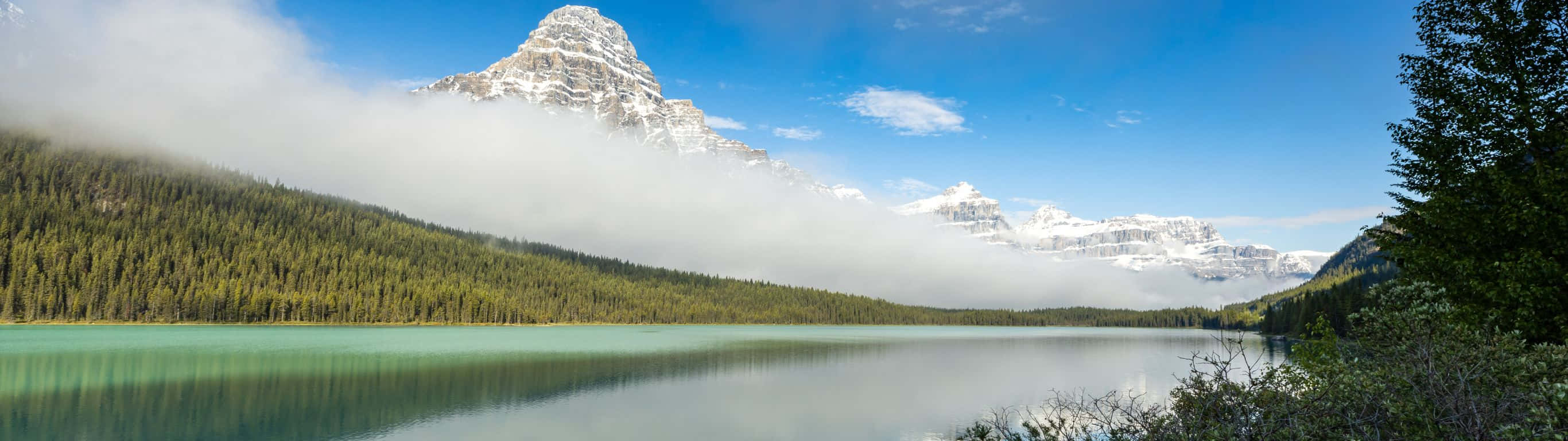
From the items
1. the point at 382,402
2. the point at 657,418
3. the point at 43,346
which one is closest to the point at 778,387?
the point at 657,418

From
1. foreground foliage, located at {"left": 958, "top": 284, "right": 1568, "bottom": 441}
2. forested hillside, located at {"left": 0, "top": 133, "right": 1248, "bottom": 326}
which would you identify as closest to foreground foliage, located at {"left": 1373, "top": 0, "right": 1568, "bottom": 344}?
foreground foliage, located at {"left": 958, "top": 284, "right": 1568, "bottom": 441}

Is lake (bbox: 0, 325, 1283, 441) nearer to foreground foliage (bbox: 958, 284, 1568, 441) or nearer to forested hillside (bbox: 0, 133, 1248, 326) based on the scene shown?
foreground foliage (bbox: 958, 284, 1568, 441)

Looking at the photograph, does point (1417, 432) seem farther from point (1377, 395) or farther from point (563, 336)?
point (563, 336)

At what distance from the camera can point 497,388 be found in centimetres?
4366

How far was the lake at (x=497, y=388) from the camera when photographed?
30531 mm

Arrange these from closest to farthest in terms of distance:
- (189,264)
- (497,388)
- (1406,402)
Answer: (1406,402), (497,388), (189,264)

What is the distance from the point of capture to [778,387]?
4916 centimetres

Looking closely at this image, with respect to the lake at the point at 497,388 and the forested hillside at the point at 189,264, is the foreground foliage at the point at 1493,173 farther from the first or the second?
the forested hillside at the point at 189,264

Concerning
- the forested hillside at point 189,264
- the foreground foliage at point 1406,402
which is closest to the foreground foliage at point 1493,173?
the foreground foliage at point 1406,402

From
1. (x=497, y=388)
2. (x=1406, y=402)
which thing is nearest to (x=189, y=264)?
(x=497, y=388)

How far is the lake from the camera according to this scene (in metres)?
30.5

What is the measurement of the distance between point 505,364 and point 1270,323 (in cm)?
14881

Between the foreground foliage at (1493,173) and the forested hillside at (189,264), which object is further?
the forested hillside at (189,264)

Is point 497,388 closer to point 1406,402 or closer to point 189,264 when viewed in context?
point 1406,402
